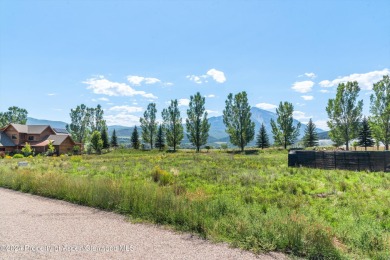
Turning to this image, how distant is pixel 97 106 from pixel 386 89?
3248 inches

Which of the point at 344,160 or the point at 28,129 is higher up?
the point at 28,129

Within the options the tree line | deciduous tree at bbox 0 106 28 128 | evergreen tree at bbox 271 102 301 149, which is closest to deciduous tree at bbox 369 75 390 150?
the tree line

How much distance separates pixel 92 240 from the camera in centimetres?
594

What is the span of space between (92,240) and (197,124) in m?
63.0

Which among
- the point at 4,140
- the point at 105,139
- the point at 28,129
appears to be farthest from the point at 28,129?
the point at 105,139

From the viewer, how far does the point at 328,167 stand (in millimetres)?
21328

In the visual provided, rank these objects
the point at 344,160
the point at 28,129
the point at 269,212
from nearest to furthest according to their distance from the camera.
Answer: the point at 269,212
the point at 344,160
the point at 28,129

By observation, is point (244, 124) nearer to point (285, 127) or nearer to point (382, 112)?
point (285, 127)

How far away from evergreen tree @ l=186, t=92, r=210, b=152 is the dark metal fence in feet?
150

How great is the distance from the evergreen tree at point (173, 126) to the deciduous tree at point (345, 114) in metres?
38.2

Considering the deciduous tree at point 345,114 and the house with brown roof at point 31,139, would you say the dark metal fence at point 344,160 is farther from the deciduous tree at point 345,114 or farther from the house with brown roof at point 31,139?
the house with brown roof at point 31,139

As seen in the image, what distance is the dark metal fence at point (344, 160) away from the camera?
64.3ft

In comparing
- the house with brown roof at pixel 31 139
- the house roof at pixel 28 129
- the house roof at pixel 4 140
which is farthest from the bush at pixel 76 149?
the house roof at pixel 4 140

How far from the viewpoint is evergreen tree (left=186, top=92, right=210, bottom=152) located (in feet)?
224
